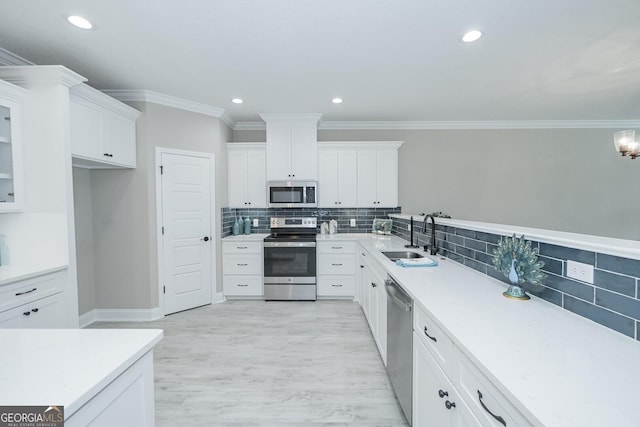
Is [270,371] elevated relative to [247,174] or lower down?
lower down

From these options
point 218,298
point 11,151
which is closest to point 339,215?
point 218,298

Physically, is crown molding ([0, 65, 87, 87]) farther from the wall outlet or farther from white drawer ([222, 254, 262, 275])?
the wall outlet

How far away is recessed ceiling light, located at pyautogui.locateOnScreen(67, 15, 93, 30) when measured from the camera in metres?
1.84

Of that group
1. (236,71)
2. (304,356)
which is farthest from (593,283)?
(236,71)

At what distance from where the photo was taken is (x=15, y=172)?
197cm

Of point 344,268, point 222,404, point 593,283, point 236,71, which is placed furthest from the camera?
point 344,268

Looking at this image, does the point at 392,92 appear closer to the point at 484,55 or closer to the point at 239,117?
the point at 484,55

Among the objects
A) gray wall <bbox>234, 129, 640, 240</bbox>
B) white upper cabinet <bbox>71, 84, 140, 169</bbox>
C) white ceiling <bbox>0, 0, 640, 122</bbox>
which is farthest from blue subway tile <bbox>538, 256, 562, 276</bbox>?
white upper cabinet <bbox>71, 84, 140, 169</bbox>

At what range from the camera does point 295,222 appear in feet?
13.7

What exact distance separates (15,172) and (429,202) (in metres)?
4.87

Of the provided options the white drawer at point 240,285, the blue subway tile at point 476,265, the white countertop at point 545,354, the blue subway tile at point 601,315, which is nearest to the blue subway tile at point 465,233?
the blue subway tile at point 476,265

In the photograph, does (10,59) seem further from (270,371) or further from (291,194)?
(270,371)

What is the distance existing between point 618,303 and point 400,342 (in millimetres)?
1076

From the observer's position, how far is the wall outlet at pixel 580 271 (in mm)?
1134
